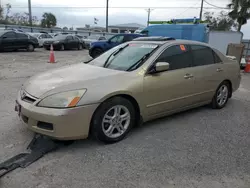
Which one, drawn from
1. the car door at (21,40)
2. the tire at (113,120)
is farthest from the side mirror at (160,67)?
the car door at (21,40)

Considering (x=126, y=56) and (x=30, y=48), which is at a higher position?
(x=126, y=56)

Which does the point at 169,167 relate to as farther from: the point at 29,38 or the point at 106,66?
the point at 29,38

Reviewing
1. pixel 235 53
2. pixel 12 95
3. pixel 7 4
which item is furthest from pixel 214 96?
pixel 7 4

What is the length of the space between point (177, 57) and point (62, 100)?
2210 millimetres

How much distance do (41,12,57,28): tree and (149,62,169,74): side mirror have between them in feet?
177

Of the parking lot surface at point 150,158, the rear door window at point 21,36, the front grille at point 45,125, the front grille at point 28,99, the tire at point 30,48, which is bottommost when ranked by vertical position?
the parking lot surface at point 150,158

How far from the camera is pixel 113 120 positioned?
3363 mm

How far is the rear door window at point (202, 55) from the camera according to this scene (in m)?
4.49

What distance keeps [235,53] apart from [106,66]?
389 inches

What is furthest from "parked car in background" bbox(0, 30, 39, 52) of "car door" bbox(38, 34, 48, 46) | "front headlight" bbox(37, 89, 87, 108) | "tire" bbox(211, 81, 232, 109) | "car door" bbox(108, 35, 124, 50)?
"tire" bbox(211, 81, 232, 109)

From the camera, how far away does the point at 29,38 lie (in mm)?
16906

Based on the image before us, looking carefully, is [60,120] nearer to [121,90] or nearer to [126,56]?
[121,90]

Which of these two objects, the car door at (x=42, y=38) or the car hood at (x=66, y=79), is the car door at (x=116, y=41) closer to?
the car door at (x=42, y=38)

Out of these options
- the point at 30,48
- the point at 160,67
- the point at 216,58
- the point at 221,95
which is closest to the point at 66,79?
the point at 160,67
